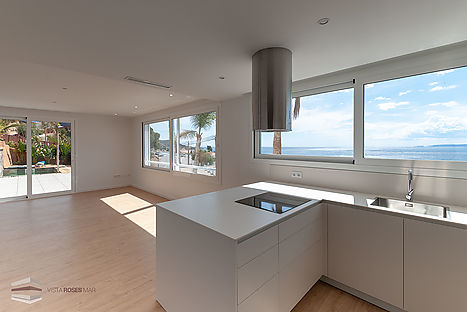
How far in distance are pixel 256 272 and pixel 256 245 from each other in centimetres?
17

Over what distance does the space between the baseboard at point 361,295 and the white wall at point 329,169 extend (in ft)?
3.14

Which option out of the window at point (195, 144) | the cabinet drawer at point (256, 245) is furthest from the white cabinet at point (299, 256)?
the window at point (195, 144)

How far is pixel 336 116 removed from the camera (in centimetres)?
258

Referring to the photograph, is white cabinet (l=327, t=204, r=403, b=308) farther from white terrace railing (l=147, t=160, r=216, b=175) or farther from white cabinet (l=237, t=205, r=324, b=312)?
white terrace railing (l=147, t=160, r=216, b=175)

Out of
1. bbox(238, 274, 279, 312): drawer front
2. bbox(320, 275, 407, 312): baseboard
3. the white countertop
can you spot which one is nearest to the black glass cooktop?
the white countertop

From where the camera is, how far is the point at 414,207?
1.94 metres

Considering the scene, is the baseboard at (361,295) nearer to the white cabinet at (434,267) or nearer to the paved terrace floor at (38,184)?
the white cabinet at (434,267)

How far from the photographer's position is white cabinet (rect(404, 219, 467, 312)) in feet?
4.57

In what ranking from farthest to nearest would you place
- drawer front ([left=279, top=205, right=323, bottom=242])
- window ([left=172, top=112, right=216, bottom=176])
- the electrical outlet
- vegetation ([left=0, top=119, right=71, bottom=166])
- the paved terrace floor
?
1. vegetation ([left=0, top=119, right=71, bottom=166])
2. the paved terrace floor
3. window ([left=172, top=112, right=216, bottom=176])
4. the electrical outlet
5. drawer front ([left=279, top=205, right=323, bottom=242])

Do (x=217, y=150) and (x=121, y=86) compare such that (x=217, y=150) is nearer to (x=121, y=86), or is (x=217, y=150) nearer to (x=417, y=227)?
(x=121, y=86)

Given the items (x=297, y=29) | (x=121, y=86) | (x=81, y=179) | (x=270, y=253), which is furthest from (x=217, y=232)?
(x=81, y=179)

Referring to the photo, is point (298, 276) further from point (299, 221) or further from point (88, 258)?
point (88, 258)

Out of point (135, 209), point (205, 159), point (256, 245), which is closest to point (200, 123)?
point (205, 159)

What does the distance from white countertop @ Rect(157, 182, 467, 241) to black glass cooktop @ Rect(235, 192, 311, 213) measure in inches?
2.7
